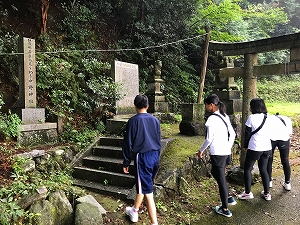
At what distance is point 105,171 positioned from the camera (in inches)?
199

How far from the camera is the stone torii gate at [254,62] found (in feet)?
15.7

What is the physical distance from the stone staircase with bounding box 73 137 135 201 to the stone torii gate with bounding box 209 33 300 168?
2.81m

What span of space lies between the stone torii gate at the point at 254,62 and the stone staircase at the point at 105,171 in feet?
9.22

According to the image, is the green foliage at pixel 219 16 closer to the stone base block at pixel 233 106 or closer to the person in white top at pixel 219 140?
the stone base block at pixel 233 106

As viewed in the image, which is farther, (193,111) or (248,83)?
(193,111)

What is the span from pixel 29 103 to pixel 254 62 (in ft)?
17.7

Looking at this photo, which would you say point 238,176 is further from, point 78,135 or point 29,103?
point 29,103

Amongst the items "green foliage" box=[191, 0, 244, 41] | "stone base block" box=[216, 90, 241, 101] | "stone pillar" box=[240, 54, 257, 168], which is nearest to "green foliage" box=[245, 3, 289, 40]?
"green foliage" box=[191, 0, 244, 41]

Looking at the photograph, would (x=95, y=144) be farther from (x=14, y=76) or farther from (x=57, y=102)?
(x=14, y=76)

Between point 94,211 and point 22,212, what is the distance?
95 cm

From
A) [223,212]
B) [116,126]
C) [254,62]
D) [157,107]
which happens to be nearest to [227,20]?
[157,107]

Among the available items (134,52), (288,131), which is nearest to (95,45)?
(134,52)

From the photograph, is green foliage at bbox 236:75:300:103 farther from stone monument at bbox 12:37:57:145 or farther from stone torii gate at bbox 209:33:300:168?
stone monument at bbox 12:37:57:145

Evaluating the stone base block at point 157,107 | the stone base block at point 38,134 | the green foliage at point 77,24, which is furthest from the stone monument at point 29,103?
the green foliage at point 77,24
